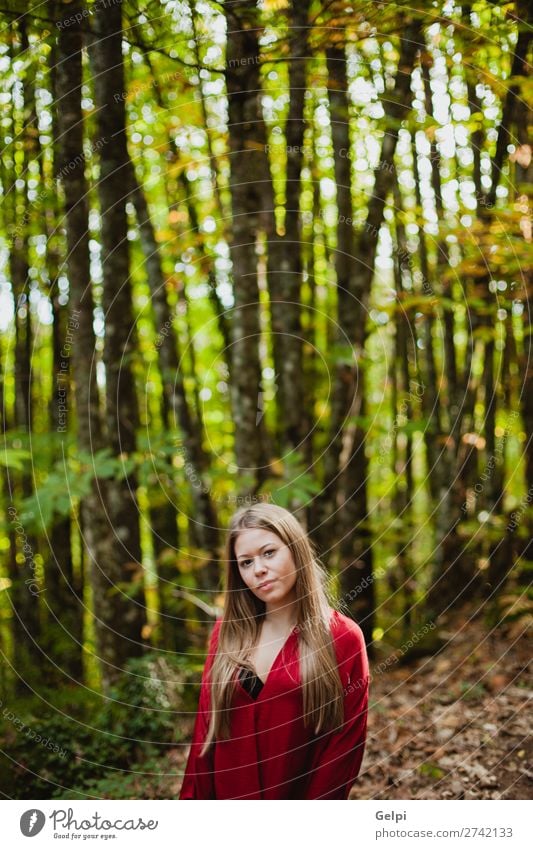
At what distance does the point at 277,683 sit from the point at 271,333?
138 inches

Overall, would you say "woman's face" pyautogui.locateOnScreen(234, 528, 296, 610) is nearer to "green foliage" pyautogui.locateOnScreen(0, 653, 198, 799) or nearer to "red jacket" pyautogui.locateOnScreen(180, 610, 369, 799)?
"red jacket" pyautogui.locateOnScreen(180, 610, 369, 799)

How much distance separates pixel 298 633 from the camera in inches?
111

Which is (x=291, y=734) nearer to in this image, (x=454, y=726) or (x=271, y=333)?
(x=454, y=726)

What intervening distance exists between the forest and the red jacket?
4.19 feet

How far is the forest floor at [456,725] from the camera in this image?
12.2 ft

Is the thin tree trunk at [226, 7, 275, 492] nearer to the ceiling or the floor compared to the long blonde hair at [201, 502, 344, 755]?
nearer to the ceiling


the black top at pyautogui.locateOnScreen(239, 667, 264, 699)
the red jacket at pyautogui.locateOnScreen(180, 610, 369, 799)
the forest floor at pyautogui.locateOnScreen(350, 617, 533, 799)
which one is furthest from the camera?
the forest floor at pyautogui.locateOnScreen(350, 617, 533, 799)

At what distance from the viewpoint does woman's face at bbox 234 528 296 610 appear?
2.81 m

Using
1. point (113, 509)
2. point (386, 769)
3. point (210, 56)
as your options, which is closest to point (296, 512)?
point (113, 509)

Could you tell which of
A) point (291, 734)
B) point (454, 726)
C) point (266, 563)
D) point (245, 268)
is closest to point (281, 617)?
point (266, 563)

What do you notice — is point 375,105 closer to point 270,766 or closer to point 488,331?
point 488,331

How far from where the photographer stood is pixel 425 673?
562 centimetres

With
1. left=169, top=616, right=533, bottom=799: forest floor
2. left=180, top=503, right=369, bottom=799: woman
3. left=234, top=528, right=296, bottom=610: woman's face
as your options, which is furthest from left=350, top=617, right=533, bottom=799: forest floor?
left=234, top=528, right=296, bottom=610: woman's face
